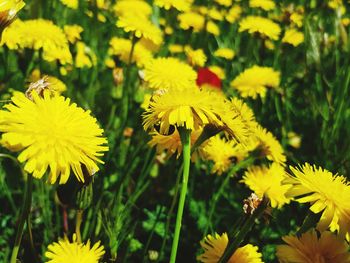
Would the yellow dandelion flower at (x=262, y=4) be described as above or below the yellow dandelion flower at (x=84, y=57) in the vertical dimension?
above

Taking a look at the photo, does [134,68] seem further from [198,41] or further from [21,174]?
[21,174]

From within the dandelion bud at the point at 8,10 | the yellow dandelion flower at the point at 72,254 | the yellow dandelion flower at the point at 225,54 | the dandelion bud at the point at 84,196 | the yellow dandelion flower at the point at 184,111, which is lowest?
the yellow dandelion flower at the point at 72,254

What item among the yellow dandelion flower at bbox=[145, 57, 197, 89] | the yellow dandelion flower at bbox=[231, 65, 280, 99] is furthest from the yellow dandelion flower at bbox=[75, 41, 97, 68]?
the yellow dandelion flower at bbox=[231, 65, 280, 99]

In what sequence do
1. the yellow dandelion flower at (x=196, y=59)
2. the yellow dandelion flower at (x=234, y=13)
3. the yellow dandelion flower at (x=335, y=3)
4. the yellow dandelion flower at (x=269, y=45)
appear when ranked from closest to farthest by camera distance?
the yellow dandelion flower at (x=196, y=59), the yellow dandelion flower at (x=335, y=3), the yellow dandelion flower at (x=269, y=45), the yellow dandelion flower at (x=234, y=13)

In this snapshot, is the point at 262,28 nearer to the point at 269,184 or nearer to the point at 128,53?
the point at 128,53

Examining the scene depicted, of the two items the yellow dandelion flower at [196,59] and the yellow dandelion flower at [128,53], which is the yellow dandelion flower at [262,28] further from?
the yellow dandelion flower at [128,53]

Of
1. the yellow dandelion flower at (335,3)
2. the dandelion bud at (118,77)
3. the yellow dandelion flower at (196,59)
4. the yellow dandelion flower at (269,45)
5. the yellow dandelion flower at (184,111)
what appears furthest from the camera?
the yellow dandelion flower at (269,45)

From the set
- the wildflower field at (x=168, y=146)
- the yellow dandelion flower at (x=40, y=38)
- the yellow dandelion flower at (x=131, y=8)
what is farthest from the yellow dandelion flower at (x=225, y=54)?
the yellow dandelion flower at (x=40, y=38)

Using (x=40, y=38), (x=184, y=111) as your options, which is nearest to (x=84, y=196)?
(x=184, y=111)
